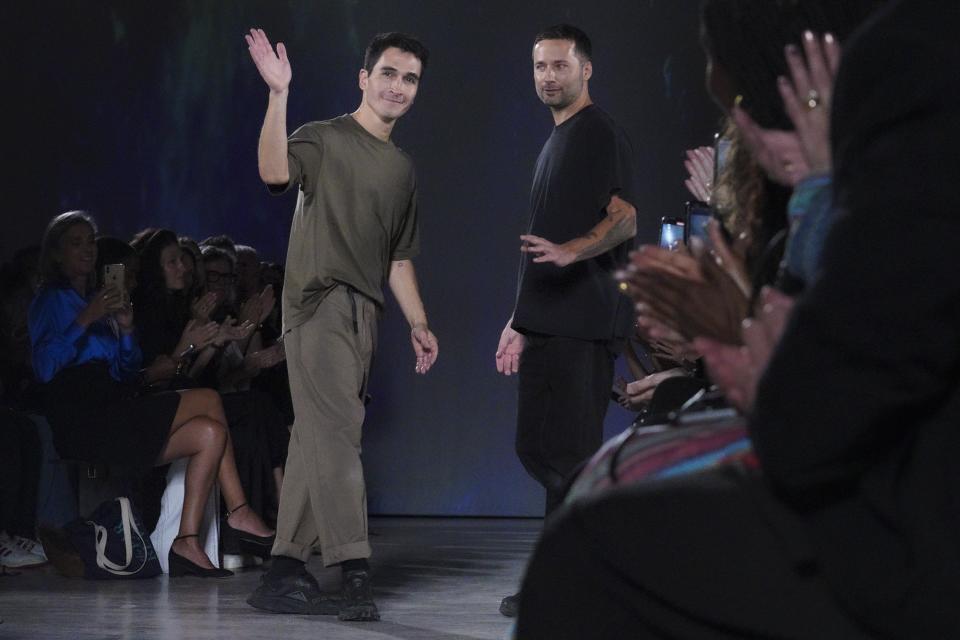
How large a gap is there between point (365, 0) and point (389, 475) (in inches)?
95.8

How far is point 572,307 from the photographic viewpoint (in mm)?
3812

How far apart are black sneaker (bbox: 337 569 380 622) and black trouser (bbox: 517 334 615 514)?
0.55 metres

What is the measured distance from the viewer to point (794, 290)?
1.21 m

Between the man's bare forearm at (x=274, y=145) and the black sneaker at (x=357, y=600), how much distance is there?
1.11 metres

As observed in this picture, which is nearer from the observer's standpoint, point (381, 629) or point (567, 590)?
point (567, 590)

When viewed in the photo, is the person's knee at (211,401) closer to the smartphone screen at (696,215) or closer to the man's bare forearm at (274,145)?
the man's bare forearm at (274,145)

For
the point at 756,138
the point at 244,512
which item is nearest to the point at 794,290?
the point at 756,138

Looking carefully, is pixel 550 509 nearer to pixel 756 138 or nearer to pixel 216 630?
pixel 216 630

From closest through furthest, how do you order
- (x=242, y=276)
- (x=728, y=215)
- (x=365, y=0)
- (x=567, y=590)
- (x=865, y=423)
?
(x=865, y=423) < (x=567, y=590) < (x=728, y=215) < (x=242, y=276) < (x=365, y=0)

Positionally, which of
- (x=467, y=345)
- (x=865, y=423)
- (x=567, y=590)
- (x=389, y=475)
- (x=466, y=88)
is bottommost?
(x=389, y=475)

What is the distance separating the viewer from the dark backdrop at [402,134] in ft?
23.2

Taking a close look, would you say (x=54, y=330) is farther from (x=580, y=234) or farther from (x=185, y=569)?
(x=580, y=234)

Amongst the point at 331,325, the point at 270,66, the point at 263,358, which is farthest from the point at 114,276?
the point at 270,66

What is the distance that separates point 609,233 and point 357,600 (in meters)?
1.20
